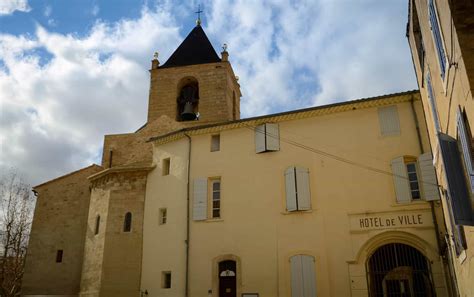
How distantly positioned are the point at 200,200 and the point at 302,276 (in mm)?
4727

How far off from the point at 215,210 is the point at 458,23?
11995 mm

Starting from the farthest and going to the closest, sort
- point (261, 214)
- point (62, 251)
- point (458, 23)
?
point (62, 251)
point (261, 214)
point (458, 23)

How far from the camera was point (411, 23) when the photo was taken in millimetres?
11328

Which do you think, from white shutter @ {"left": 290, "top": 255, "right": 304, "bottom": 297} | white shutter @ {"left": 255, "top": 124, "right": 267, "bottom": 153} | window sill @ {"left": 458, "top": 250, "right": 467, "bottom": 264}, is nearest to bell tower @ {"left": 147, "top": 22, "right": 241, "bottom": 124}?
white shutter @ {"left": 255, "top": 124, "right": 267, "bottom": 153}

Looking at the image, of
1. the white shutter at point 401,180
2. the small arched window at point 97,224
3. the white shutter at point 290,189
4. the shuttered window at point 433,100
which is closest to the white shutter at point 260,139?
the white shutter at point 290,189

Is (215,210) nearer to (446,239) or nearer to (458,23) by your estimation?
(446,239)

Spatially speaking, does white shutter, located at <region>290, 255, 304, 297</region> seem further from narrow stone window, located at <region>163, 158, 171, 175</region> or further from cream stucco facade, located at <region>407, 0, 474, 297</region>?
narrow stone window, located at <region>163, 158, 171, 175</region>

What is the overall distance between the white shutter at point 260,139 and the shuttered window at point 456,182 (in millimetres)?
9134

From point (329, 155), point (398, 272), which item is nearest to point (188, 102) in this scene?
point (329, 155)

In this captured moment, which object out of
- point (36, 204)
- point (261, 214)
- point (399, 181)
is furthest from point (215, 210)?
point (36, 204)

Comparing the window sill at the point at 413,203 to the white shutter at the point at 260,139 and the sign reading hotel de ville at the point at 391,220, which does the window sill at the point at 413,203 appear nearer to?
the sign reading hotel de ville at the point at 391,220

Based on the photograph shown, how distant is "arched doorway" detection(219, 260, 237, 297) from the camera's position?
50.8 ft

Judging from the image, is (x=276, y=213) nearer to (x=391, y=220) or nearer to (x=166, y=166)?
(x=391, y=220)

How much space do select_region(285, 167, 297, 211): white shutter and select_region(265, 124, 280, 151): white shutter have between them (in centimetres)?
104
